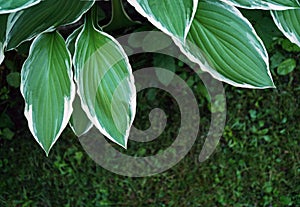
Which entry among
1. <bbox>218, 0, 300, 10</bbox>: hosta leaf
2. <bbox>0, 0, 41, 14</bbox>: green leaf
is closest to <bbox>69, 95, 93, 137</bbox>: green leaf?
<bbox>0, 0, 41, 14</bbox>: green leaf

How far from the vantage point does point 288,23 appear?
105cm

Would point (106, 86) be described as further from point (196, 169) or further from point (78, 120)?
point (196, 169)

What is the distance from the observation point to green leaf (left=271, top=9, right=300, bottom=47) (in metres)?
1.05

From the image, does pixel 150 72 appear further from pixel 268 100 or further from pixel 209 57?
pixel 209 57

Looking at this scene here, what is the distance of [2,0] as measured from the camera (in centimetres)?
91

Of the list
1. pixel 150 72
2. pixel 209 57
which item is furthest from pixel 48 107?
pixel 150 72

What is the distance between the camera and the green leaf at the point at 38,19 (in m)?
1.06

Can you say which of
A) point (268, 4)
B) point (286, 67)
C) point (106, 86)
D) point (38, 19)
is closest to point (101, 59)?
point (106, 86)

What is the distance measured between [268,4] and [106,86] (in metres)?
0.34

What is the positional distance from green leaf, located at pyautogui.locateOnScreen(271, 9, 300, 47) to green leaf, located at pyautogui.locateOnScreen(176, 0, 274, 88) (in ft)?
0.31

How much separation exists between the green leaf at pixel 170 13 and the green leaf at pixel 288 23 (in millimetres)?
248

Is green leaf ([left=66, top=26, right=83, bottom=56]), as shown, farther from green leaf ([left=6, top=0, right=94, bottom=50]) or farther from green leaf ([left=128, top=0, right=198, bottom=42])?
green leaf ([left=128, top=0, right=198, bottom=42])

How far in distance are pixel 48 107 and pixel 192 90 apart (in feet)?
1.94

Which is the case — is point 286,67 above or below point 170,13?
below
